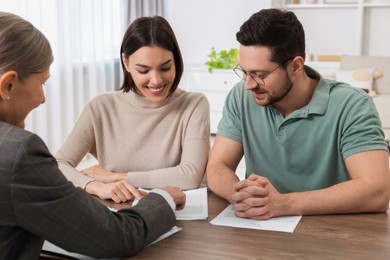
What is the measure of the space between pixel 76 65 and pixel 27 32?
12.0 feet

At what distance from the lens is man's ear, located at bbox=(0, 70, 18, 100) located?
108 cm

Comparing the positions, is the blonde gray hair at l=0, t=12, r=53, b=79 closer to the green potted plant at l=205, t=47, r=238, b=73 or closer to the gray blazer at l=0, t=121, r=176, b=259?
the gray blazer at l=0, t=121, r=176, b=259

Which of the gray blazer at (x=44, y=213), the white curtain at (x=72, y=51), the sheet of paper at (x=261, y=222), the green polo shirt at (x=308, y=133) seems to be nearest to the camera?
the gray blazer at (x=44, y=213)

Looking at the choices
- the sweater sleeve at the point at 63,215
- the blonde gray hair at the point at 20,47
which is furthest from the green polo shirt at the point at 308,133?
the blonde gray hair at the point at 20,47

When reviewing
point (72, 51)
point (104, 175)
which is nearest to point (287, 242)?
point (104, 175)

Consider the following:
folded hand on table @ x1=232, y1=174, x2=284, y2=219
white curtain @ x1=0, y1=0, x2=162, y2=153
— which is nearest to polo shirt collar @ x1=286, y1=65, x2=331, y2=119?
folded hand on table @ x1=232, y1=174, x2=284, y2=219

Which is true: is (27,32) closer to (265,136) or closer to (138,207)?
(138,207)

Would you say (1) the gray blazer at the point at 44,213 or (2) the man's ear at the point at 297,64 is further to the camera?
(2) the man's ear at the point at 297,64

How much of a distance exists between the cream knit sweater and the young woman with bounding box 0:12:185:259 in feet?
2.70

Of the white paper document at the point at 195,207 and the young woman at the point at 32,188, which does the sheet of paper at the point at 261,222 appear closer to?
the white paper document at the point at 195,207

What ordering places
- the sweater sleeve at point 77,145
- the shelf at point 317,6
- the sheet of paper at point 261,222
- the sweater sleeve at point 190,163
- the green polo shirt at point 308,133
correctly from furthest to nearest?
the shelf at point 317,6
the sweater sleeve at point 77,145
the sweater sleeve at point 190,163
the green polo shirt at point 308,133
the sheet of paper at point 261,222

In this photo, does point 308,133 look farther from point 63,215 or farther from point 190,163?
point 63,215

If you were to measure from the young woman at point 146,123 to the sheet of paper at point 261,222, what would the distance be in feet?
1.33

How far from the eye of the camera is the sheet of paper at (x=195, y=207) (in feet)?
5.00
